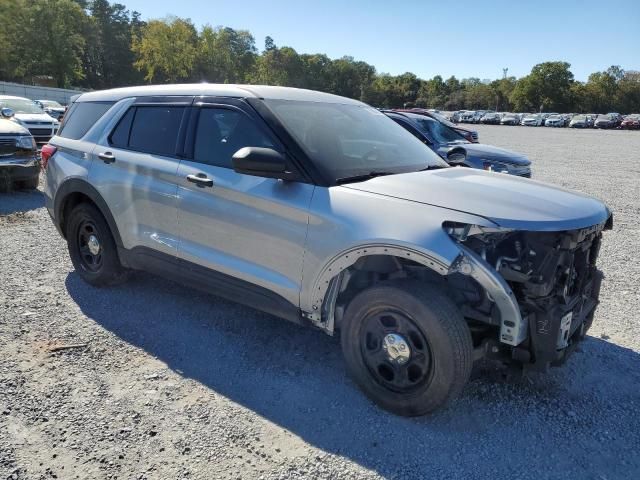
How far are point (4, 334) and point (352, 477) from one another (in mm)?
2970

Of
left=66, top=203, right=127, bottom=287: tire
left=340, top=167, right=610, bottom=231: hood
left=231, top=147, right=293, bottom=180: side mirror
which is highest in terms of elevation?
left=231, top=147, right=293, bottom=180: side mirror

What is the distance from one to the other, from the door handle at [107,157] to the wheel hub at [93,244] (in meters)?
0.77

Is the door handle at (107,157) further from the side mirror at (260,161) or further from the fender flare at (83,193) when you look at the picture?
the side mirror at (260,161)

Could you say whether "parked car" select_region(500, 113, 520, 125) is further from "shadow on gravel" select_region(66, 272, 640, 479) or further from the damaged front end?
the damaged front end

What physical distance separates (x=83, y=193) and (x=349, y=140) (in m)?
2.55

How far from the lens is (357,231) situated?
2.79 meters

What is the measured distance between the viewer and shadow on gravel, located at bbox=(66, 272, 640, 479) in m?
2.59

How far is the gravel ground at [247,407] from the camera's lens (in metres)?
2.53

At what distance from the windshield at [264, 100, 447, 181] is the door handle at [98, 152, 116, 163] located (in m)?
1.60

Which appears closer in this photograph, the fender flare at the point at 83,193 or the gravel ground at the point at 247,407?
the gravel ground at the point at 247,407

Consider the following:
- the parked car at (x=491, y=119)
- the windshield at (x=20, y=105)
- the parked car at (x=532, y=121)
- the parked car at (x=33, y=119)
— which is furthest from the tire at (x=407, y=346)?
the parked car at (x=491, y=119)

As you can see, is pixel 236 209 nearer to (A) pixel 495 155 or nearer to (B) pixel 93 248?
(B) pixel 93 248

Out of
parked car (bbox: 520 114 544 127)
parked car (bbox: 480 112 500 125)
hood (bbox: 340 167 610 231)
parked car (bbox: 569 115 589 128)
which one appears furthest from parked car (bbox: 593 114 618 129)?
hood (bbox: 340 167 610 231)

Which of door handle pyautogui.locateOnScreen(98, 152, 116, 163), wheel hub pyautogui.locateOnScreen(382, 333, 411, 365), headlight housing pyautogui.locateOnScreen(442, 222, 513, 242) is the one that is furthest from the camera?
door handle pyautogui.locateOnScreen(98, 152, 116, 163)
